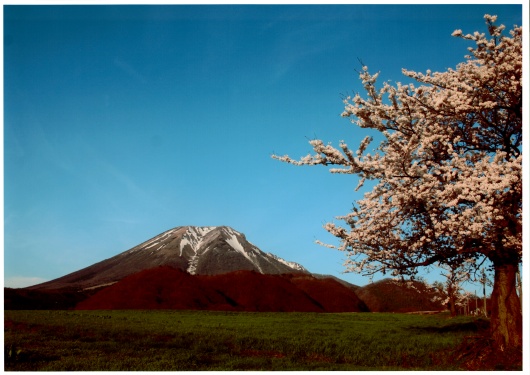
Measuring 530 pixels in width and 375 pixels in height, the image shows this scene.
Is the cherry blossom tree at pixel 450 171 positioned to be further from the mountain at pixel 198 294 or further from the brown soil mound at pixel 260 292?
the brown soil mound at pixel 260 292

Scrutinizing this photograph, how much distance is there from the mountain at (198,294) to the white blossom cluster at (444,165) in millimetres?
62868

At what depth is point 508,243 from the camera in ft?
38.5

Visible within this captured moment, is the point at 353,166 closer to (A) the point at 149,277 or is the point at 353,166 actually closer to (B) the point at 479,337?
(B) the point at 479,337

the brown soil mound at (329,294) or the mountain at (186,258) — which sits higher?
the mountain at (186,258)

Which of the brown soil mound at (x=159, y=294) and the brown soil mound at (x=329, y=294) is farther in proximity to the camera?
the brown soil mound at (x=329, y=294)

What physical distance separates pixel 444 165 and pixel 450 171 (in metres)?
0.98

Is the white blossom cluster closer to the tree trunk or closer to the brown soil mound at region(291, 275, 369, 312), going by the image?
the tree trunk

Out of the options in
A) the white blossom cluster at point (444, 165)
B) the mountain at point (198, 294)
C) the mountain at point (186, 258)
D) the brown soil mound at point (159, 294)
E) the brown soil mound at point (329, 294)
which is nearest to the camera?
the white blossom cluster at point (444, 165)

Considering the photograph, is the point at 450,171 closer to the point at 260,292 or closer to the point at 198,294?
the point at 198,294

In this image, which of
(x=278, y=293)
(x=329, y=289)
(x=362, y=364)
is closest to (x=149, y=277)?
(x=278, y=293)

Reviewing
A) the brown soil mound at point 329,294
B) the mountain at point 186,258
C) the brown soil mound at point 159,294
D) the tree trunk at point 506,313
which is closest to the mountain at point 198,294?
the brown soil mound at point 159,294

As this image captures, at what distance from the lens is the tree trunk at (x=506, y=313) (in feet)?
45.8

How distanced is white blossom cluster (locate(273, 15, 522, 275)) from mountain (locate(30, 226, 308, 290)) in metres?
131

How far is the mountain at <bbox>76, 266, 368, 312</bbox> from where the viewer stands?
7500 cm
